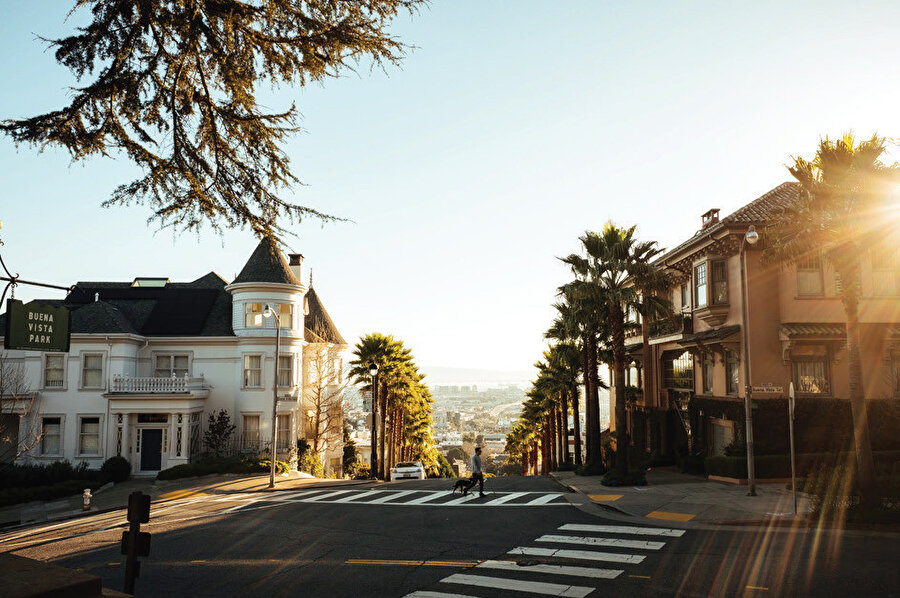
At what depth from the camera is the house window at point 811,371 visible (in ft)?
85.0

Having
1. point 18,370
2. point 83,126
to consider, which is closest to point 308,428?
point 18,370

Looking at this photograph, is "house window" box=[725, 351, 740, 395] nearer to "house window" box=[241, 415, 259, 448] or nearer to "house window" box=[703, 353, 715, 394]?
"house window" box=[703, 353, 715, 394]

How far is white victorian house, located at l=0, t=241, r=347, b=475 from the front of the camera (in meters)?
34.6

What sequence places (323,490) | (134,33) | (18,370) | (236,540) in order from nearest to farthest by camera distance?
(134,33) < (236,540) < (323,490) < (18,370)

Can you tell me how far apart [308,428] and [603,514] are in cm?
2679

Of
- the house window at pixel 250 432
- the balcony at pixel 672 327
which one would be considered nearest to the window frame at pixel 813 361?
the balcony at pixel 672 327

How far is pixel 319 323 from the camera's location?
46625 millimetres

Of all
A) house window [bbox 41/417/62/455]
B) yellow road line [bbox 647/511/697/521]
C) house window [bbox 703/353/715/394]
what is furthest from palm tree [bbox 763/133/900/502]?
house window [bbox 41/417/62/455]

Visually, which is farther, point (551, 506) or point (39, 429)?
point (39, 429)

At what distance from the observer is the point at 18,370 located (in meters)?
34.4

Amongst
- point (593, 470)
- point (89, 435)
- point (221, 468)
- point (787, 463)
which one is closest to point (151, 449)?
point (89, 435)

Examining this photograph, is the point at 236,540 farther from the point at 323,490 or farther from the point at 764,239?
the point at 764,239

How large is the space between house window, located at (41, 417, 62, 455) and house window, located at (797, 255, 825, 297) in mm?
39014

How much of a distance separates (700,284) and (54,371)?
35.6m
